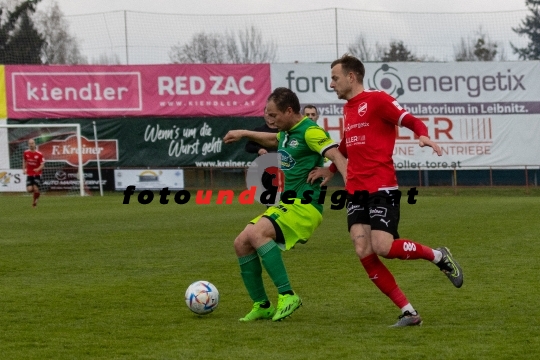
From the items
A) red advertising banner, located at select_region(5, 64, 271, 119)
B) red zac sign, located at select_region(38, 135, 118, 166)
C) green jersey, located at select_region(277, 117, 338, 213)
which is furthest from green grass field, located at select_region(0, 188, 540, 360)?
red advertising banner, located at select_region(5, 64, 271, 119)

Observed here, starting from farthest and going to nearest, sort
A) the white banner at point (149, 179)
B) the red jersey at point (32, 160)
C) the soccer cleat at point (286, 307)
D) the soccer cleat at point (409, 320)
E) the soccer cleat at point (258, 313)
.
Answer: the white banner at point (149, 179), the red jersey at point (32, 160), the soccer cleat at point (258, 313), the soccer cleat at point (286, 307), the soccer cleat at point (409, 320)

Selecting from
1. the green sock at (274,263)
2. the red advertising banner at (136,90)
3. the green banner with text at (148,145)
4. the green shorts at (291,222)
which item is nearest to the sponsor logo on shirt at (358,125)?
the green shorts at (291,222)

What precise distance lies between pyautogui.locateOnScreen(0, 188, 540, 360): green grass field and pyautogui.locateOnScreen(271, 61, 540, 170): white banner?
1665 centimetres

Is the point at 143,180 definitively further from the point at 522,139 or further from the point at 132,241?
the point at 132,241

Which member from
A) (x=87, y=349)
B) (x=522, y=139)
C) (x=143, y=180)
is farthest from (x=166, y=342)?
(x=522, y=139)

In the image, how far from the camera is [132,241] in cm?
1559

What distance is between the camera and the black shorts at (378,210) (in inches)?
283

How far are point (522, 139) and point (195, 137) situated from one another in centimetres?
1170

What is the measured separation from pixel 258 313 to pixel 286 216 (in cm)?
79

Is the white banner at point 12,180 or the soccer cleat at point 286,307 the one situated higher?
the white banner at point 12,180

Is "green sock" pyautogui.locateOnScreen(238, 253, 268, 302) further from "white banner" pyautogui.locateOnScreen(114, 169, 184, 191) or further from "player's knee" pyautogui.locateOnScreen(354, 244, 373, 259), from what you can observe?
"white banner" pyautogui.locateOnScreen(114, 169, 184, 191)

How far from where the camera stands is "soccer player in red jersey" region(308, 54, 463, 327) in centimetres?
719

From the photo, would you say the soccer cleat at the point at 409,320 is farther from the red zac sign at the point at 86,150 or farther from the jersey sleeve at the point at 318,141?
the red zac sign at the point at 86,150

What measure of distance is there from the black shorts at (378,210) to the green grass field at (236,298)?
2.44 feet
